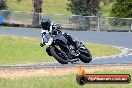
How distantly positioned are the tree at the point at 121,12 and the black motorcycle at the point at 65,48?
41.4 metres

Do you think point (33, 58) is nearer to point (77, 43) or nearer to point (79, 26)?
point (77, 43)

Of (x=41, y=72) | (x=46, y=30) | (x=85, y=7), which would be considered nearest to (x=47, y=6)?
(x=85, y=7)

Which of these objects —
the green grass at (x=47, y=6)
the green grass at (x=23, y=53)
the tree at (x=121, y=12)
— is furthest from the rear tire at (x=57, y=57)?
the green grass at (x=47, y=6)

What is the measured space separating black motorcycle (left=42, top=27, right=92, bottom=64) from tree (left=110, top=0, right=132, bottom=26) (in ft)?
136

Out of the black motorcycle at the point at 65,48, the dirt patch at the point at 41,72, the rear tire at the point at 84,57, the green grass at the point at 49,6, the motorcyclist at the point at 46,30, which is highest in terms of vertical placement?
the motorcyclist at the point at 46,30

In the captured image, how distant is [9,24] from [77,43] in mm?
40012

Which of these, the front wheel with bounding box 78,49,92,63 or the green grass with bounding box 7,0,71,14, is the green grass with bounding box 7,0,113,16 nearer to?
the green grass with bounding box 7,0,71,14

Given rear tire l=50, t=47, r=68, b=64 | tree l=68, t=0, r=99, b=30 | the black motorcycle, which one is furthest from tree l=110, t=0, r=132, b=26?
rear tire l=50, t=47, r=68, b=64

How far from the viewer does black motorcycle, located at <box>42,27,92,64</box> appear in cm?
741

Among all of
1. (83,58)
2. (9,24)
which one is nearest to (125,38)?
(9,24)

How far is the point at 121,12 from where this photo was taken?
5116 centimetres

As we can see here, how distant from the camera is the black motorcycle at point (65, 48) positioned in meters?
7.41

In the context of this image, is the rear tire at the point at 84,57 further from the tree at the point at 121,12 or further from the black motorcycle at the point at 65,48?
the tree at the point at 121,12

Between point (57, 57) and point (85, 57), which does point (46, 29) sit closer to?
point (57, 57)
